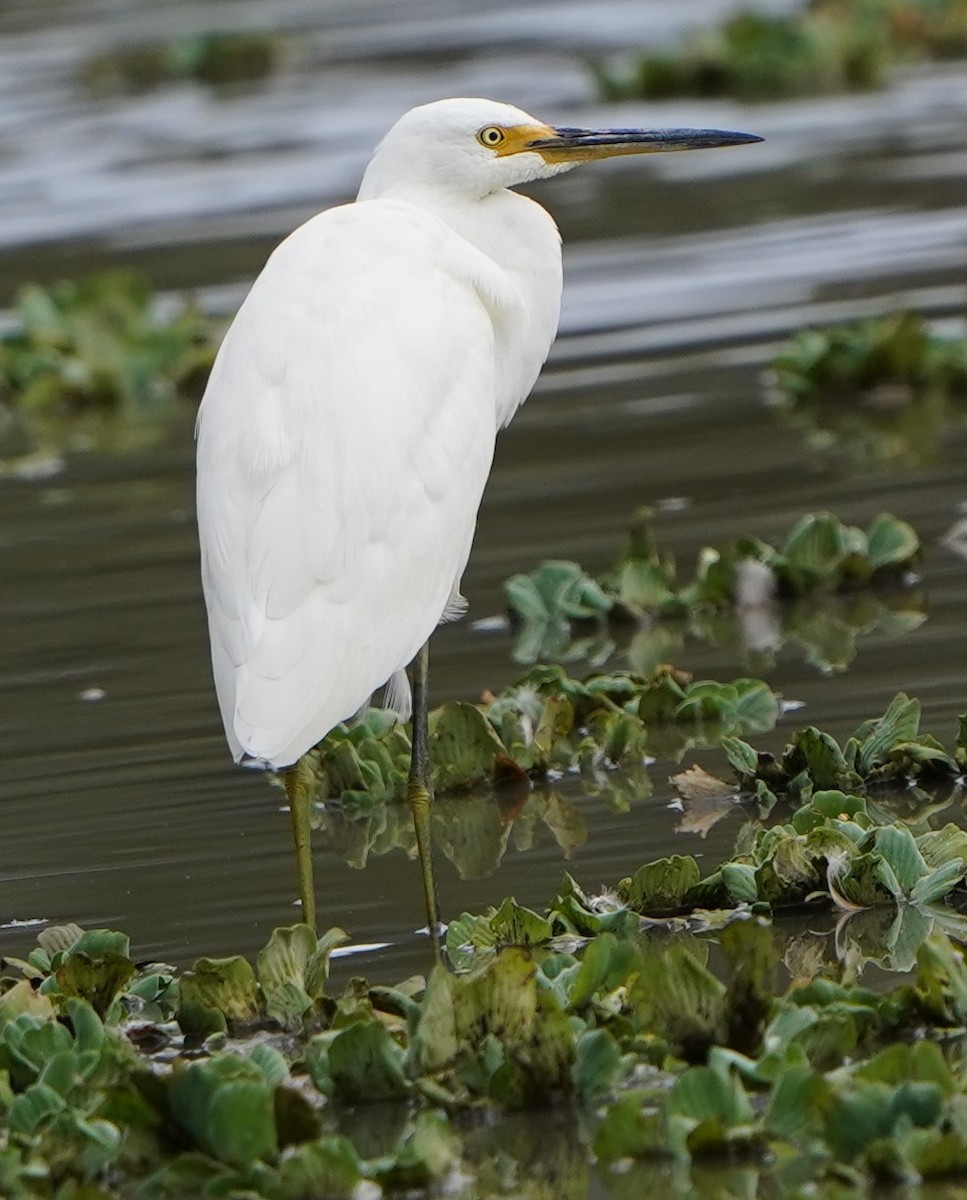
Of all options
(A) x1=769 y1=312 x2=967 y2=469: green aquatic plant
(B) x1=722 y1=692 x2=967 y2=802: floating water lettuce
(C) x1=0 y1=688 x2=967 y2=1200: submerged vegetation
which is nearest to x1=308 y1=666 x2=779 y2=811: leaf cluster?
(B) x1=722 y1=692 x2=967 y2=802: floating water lettuce

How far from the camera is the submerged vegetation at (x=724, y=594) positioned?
7.70m

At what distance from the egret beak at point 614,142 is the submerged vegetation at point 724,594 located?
1.41 metres

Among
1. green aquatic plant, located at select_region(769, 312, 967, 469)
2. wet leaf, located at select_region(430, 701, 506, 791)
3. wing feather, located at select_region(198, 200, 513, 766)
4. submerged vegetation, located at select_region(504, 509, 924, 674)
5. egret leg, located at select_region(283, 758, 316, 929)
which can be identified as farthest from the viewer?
green aquatic plant, located at select_region(769, 312, 967, 469)

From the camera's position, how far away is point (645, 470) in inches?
385

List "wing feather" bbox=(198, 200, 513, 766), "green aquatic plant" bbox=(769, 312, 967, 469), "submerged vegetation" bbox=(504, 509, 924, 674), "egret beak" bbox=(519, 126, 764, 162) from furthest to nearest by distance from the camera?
"green aquatic plant" bbox=(769, 312, 967, 469) → "submerged vegetation" bbox=(504, 509, 924, 674) → "egret beak" bbox=(519, 126, 764, 162) → "wing feather" bbox=(198, 200, 513, 766)

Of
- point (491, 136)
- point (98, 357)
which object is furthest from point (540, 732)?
point (98, 357)

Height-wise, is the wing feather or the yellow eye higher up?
the yellow eye

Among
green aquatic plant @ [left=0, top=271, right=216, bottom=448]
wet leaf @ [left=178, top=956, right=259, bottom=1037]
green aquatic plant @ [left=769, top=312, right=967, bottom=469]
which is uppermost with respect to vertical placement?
wet leaf @ [left=178, top=956, right=259, bottom=1037]

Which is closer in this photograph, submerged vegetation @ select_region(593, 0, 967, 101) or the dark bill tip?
the dark bill tip

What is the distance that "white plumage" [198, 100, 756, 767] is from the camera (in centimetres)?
504

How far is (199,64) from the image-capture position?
25.2 meters

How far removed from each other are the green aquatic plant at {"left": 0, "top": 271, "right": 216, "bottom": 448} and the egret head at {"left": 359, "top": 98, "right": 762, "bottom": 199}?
241 inches

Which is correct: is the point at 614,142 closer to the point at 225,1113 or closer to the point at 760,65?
the point at 225,1113

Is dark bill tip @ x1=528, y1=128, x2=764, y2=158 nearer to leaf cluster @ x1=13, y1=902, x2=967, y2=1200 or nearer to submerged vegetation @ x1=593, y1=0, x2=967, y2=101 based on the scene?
leaf cluster @ x1=13, y1=902, x2=967, y2=1200
